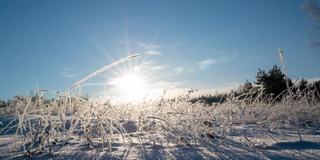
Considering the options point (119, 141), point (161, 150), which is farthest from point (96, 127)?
point (161, 150)

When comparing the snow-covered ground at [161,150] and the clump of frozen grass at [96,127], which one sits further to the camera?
the clump of frozen grass at [96,127]

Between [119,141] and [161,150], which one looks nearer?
[161,150]

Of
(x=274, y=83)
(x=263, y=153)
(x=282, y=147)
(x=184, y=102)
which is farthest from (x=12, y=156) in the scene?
(x=274, y=83)

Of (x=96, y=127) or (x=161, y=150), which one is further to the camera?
(x=96, y=127)

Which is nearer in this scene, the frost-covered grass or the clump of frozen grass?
the frost-covered grass

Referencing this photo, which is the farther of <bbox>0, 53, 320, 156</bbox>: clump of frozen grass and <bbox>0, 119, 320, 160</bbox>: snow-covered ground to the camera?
<bbox>0, 53, 320, 156</bbox>: clump of frozen grass

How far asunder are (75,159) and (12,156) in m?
0.40

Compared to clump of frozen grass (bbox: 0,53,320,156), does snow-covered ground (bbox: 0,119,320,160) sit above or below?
below

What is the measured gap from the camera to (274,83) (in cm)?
1994

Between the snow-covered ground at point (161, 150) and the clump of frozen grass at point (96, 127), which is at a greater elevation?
the clump of frozen grass at point (96, 127)

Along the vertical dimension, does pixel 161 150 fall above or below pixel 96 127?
below

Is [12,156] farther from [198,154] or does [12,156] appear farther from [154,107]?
[154,107]

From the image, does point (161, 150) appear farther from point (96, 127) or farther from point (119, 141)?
point (96, 127)

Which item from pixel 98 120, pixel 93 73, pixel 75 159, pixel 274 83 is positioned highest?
pixel 274 83
